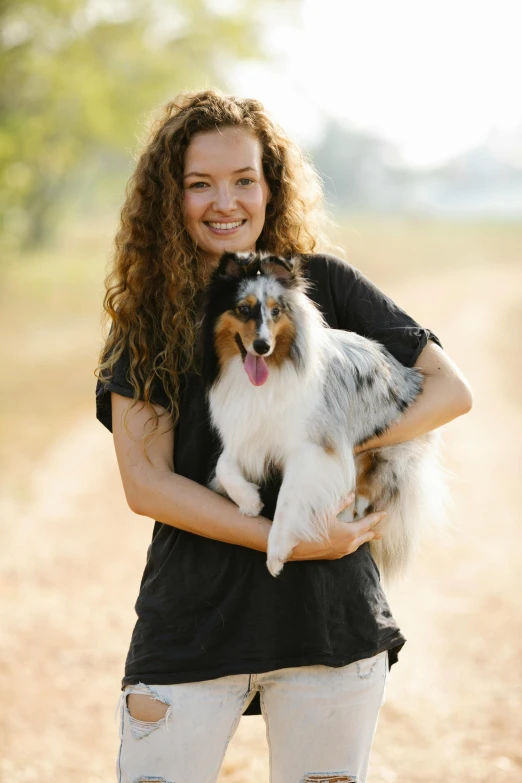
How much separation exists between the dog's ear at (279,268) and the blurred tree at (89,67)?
15.3 metres

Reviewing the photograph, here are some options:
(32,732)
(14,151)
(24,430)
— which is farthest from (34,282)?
(32,732)

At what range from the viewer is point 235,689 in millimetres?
2494

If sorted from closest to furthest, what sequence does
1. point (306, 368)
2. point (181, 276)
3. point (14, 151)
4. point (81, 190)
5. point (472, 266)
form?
point (306, 368) → point (181, 276) → point (14, 151) → point (472, 266) → point (81, 190)

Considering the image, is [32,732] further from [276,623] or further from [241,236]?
[241,236]

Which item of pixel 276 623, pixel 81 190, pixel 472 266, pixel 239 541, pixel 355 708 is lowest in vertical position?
pixel 355 708

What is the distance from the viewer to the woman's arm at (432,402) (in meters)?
2.81

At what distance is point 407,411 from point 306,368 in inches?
15.7

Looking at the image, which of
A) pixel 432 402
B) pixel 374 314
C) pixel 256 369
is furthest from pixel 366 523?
pixel 374 314

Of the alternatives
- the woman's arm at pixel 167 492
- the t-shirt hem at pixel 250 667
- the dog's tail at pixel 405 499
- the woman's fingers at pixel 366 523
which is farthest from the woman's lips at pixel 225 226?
the t-shirt hem at pixel 250 667

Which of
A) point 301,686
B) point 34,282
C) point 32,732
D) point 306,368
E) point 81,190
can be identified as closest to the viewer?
point 301,686

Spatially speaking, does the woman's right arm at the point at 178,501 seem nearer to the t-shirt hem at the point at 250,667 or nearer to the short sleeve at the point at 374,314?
the t-shirt hem at the point at 250,667

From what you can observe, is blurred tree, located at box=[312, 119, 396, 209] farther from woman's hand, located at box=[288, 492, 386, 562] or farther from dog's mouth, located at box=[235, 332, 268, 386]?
woman's hand, located at box=[288, 492, 386, 562]

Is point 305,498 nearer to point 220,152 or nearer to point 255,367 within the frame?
point 255,367

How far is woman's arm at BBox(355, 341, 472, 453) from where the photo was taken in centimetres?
281
